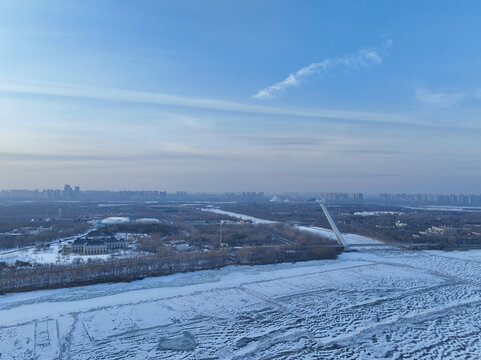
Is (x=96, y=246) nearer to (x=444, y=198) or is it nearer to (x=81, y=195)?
(x=81, y=195)

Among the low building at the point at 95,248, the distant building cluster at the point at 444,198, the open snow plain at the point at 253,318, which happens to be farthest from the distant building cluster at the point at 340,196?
the open snow plain at the point at 253,318

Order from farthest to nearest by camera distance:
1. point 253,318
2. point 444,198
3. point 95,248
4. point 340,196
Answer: point 340,196 → point 444,198 → point 95,248 → point 253,318

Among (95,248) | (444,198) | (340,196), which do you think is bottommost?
(95,248)

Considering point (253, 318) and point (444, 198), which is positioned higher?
point (444, 198)

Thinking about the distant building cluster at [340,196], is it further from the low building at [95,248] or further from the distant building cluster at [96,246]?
the low building at [95,248]

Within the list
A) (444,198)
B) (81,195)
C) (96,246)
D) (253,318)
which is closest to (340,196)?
(444,198)

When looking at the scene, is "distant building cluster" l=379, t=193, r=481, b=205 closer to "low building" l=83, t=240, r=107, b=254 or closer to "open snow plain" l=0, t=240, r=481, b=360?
"open snow plain" l=0, t=240, r=481, b=360
